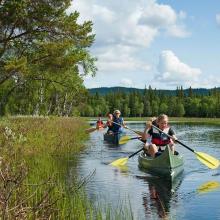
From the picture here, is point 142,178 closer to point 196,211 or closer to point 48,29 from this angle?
point 196,211

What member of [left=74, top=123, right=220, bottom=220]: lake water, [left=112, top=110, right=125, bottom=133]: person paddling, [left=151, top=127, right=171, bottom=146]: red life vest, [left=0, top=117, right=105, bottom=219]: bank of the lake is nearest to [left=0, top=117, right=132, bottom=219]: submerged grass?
[left=0, top=117, right=105, bottom=219]: bank of the lake

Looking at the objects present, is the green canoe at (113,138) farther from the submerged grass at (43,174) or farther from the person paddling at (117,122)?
the submerged grass at (43,174)

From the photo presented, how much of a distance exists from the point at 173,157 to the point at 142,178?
1.16 metres

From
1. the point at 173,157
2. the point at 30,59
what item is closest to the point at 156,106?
the point at 30,59

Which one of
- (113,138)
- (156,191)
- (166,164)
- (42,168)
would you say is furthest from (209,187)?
(113,138)

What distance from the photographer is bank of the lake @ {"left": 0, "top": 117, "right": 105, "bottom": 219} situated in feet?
21.5

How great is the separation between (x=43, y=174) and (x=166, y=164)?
15.5 feet

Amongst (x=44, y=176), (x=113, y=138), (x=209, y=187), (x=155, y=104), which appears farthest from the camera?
(x=155, y=104)

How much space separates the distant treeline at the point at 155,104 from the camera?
142 meters

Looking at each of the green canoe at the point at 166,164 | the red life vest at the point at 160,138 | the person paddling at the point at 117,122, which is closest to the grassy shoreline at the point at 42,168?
the green canoe at the point at 166,164

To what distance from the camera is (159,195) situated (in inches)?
460

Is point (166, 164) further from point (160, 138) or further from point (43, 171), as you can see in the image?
point (43, 171)

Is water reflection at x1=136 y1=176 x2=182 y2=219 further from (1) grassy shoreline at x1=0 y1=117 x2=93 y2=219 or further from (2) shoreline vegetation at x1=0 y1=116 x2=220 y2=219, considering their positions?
(1) grassy shoreline at x1=0 y1=117 x2=93 y2=219

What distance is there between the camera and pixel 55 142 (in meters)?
19.7
